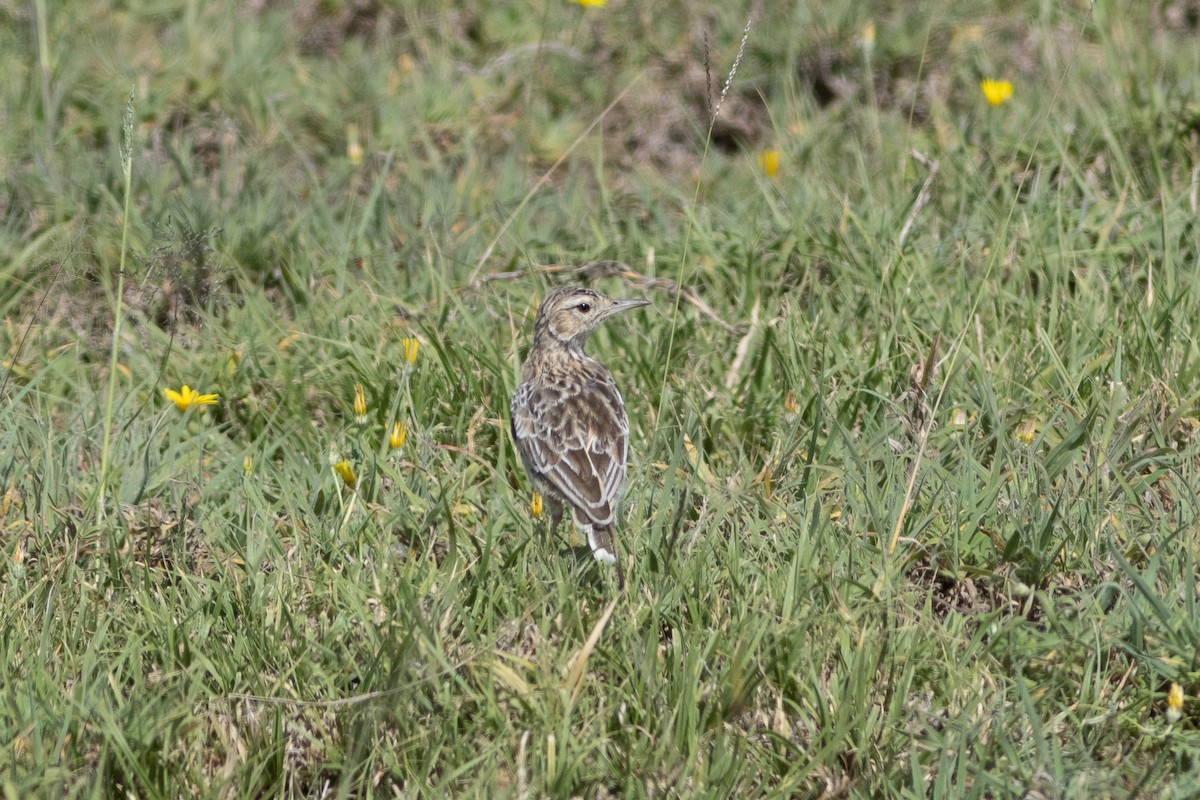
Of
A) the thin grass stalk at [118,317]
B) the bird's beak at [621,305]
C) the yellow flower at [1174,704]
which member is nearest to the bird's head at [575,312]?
the bird's beak at [621,305]

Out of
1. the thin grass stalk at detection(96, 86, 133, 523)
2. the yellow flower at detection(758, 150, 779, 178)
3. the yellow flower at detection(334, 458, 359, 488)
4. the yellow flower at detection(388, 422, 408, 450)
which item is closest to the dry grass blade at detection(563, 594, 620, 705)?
the yellow flower at detection(334, 458, 359, 488)

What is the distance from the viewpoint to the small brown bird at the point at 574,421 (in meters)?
4.56

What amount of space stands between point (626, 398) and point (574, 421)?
2.68ft

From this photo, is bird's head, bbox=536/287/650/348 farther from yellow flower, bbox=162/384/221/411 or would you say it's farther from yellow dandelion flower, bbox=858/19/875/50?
yellow dandelion flower, bbox=858/19/875/50

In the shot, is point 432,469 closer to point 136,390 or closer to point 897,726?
point 136,390

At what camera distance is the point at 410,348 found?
5.45m

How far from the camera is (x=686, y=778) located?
360 cm

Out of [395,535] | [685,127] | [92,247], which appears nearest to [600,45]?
[685,127]

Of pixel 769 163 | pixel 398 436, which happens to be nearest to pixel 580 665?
pixel 398 436

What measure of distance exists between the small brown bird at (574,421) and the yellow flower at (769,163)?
2.03m

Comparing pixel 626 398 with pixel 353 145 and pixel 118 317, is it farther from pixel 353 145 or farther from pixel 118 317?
pixel 353 145

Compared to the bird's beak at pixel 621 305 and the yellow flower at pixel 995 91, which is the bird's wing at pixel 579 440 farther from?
the yellow flower at pixel 995 91

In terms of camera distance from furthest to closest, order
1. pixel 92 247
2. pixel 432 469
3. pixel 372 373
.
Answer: pixel 92 247 < pixel 372 373 < pixel 432 469

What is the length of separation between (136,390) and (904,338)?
315cm
